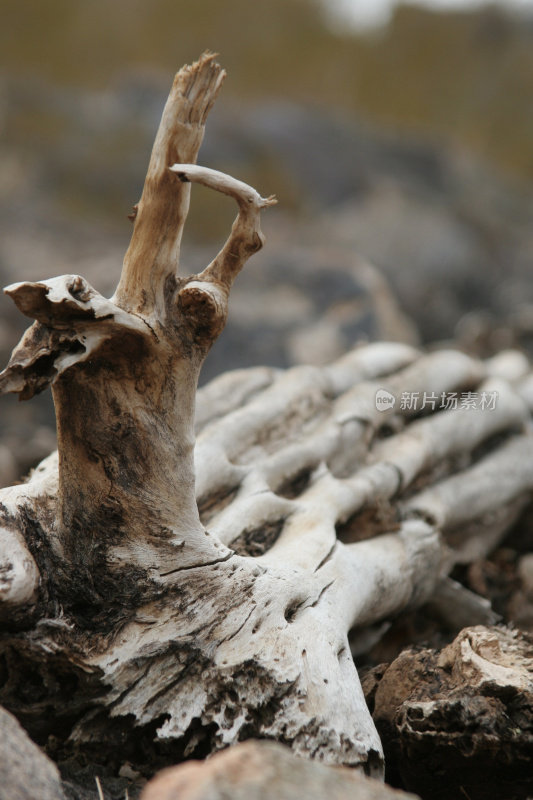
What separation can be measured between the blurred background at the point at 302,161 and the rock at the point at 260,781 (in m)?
2.90

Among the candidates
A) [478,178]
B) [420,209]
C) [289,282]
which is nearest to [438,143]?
[478,178]

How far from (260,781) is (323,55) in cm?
1423

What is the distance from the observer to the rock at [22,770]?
1.46 metres

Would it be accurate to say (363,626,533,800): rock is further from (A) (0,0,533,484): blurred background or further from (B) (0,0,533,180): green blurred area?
(B) (0,0,533,180): green blurred area

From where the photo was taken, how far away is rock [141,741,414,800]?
1.23 meters

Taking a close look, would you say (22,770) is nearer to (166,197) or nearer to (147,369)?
(147,369)

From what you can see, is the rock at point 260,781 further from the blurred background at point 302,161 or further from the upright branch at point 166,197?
the blurred background at point 302,161

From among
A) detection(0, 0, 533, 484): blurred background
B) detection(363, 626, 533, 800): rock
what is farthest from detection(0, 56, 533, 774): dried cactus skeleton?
detection(0, 0, 533, 484): blurred background

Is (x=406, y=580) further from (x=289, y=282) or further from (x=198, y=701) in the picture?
(x=289, y=282)

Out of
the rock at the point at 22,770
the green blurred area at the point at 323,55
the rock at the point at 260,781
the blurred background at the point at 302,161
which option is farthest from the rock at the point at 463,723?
the green blurred area at the point at 323,55

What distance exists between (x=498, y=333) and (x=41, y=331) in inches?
219

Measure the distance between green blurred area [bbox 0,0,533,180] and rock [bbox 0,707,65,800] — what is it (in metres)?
12.1

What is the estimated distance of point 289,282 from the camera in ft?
23.6

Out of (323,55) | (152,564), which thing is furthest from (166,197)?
(323,55)
